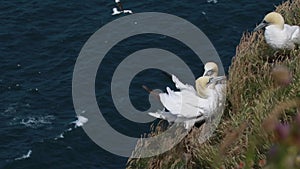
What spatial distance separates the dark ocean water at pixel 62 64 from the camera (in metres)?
38.3

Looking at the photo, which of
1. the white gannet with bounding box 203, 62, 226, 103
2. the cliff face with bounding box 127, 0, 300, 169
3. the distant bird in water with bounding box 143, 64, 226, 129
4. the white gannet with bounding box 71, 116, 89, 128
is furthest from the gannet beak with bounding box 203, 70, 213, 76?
the white gannet with bounding box 71, 116, 89, 128

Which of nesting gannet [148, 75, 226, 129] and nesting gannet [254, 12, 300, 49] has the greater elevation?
nesting gannet [254, 12, 300, 49]

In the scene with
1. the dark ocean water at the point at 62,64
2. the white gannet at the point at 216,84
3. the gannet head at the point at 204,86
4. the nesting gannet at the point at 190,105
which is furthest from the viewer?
the dark ocean water at the point at 62,64

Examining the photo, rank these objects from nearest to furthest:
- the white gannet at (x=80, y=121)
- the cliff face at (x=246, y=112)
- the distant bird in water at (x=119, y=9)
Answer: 1. the cliff face at (x=246, y=112)
2. the white gannet at (x=80, y=121)
3. the distant bird in water at (x=119, y=9)

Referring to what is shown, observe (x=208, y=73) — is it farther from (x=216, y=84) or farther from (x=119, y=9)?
(x=119, y=9)

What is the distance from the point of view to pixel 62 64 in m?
46.0

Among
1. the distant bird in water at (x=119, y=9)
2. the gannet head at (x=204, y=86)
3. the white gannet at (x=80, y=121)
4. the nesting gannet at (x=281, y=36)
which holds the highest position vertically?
the nesting gannet at (x=281, y=36)

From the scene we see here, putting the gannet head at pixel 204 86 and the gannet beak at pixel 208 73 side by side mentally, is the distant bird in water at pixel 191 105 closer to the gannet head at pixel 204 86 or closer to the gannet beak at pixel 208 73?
the gannet head at pixel 204 86

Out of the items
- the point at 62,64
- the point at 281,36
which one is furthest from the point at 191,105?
the point at 62,64

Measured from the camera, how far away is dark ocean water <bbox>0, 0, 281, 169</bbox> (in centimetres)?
3828

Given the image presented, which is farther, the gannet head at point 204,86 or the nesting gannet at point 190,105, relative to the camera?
the gannet head at point 204,86

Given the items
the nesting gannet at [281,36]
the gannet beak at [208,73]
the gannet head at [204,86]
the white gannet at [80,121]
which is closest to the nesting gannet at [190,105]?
the gannet head at [204,86]

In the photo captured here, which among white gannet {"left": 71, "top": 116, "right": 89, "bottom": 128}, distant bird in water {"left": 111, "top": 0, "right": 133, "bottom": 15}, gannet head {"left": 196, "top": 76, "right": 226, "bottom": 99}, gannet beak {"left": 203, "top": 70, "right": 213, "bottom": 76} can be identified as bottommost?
white gannet {"left": 71, "top": 116, "right": 89, "bottom": 128}

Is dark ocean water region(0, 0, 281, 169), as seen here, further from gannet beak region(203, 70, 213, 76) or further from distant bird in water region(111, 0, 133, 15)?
gannet beak region(203, 70, 213, 76)
